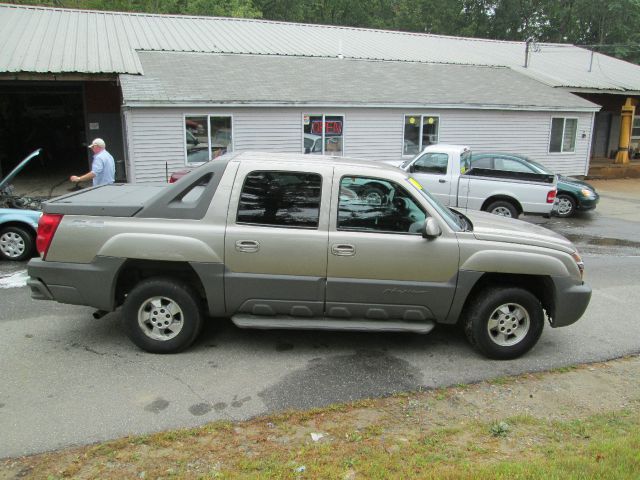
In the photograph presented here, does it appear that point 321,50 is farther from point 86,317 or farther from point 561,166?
point 86,317

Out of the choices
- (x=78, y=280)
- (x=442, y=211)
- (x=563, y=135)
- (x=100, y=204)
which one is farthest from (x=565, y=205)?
(x=78, y=280)

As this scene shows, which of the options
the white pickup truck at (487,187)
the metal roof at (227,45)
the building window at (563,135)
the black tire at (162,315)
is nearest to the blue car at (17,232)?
the black tire at (162,315)

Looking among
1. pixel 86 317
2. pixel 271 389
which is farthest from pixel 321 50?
pixel 271 389

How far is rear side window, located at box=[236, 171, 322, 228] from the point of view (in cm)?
475

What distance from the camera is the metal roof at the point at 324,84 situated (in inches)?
587

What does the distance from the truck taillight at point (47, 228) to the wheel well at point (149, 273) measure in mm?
683

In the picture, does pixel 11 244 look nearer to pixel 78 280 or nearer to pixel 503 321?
pixel 78 280

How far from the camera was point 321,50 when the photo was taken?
21438 millimetres

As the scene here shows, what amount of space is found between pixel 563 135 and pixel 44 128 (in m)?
21.3

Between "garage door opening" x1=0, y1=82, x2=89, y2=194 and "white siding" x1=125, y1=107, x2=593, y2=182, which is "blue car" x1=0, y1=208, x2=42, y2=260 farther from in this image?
"garage door opening" x1=0, y1=82, x2=89, y2=194

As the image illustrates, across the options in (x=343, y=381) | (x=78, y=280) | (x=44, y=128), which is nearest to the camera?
(x=343, y=381)

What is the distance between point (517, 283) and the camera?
16.5 ft

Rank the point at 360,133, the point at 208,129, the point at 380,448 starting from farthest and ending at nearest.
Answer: the point at 360,133 < the point at 208,129 < the point at 380,448

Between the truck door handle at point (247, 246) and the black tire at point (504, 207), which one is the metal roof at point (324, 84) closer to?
the black tire at point (504, 207)
